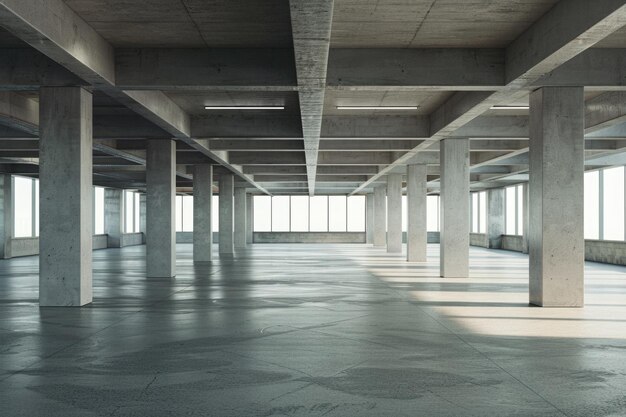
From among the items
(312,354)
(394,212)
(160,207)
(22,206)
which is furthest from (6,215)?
(312,354)

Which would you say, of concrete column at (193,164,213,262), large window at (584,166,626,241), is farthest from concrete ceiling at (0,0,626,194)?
large window at (584,166,626,241)

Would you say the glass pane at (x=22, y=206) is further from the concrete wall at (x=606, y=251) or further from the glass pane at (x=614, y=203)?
the glass pane at (x=614, y=203)

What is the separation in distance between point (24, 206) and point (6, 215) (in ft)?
10.9

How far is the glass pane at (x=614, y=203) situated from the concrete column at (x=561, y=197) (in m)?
22.6

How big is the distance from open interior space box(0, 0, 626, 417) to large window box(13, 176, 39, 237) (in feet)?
53.1

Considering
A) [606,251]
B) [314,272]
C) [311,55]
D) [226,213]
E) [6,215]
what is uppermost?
[311,55]

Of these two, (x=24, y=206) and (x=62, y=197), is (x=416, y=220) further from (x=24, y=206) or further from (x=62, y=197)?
(x=24, y=206)

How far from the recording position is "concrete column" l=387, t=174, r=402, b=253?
4725cm

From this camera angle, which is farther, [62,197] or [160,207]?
[160,207]

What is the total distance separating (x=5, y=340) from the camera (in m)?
12.1

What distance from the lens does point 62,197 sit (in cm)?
1703

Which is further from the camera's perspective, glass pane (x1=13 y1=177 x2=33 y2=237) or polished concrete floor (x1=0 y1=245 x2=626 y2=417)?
glass pane (x1=13 y1=177 x2=33 y2=237)

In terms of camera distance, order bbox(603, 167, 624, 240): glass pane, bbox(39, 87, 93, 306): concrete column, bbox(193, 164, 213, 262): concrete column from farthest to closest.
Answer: bbox(603, 167, 624, 240): glass pane → bbox(193, 164, 213, 262): concrete column → bbox(39, 87, 93, 306): concrete column

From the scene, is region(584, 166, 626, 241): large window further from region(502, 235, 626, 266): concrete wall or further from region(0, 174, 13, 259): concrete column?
region(0, 174, 13, 259): concrete column
